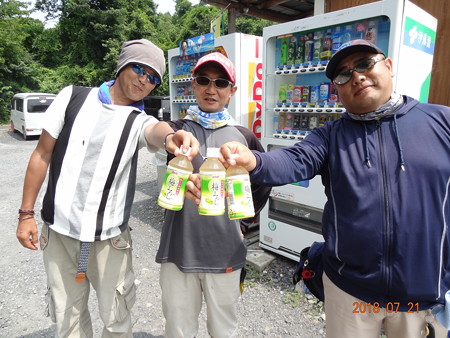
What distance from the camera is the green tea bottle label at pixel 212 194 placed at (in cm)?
129

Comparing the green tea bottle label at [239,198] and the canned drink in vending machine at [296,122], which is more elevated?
the canned drink in vending machine at [296,122]

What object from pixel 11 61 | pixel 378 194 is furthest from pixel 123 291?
pixel 11 61

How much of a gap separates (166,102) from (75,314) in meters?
12.4

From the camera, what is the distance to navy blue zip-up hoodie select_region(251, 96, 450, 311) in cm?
128

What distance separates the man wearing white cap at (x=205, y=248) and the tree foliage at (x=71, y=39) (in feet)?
58.9

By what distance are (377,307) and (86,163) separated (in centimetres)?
162

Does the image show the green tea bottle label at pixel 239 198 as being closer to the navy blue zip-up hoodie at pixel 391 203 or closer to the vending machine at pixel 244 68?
the navy blue zip-up hoodie at pixel 391 203

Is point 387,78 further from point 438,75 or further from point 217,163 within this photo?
point 438,75

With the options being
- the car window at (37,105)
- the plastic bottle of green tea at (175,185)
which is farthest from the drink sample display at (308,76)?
the car window at (37,105)

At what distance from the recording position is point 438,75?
3.78 metres

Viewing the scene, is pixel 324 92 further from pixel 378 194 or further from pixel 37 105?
pixel 37 105

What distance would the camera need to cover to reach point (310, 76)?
3.60 m

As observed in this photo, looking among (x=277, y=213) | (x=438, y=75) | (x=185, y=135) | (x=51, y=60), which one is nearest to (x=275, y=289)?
(x=277, y=213)

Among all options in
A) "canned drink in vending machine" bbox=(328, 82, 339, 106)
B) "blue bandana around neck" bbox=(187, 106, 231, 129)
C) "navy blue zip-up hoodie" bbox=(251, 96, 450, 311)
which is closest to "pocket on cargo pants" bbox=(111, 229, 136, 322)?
"blue bandana around neck" bbox=(187, 106, 231, 129)
